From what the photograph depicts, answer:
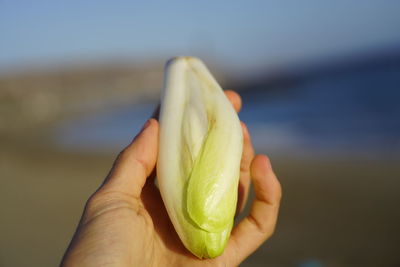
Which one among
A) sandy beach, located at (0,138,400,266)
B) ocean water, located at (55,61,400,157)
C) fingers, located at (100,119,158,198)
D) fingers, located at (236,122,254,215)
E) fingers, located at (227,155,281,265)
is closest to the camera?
fingers, located at (100,119,158,198)

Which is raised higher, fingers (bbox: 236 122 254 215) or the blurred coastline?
fingers (bbox: 236 122 254 215)

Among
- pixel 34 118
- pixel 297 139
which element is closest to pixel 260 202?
pixel 297 139

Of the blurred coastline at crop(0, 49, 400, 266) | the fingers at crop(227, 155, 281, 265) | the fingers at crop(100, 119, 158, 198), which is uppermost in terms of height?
the fingers at crop(100, 119, 158, 198)

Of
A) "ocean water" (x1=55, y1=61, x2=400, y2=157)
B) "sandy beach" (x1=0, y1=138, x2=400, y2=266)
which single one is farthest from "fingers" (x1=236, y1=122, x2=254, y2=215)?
"ocean water" (x1=55, y1=61, x2=400, y2=157)

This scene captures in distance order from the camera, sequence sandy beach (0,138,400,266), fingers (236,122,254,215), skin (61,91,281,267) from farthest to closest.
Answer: sandy beach (0,138,400,266)
fingers (236,122,254,215)
skin (61,91,281,267)

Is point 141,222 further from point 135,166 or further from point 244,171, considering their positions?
point 244,171

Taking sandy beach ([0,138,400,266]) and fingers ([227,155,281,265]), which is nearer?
fingers ([227,155,281,265])

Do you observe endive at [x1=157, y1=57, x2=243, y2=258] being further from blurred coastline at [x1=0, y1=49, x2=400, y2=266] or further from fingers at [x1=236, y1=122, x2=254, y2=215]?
blurred coastline at [x1=0, y1=49, x2=400, y2=266]

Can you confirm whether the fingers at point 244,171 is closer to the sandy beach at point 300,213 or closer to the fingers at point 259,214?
the fingers at point 259,214

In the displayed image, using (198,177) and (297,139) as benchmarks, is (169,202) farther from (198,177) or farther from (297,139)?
(297,139)
